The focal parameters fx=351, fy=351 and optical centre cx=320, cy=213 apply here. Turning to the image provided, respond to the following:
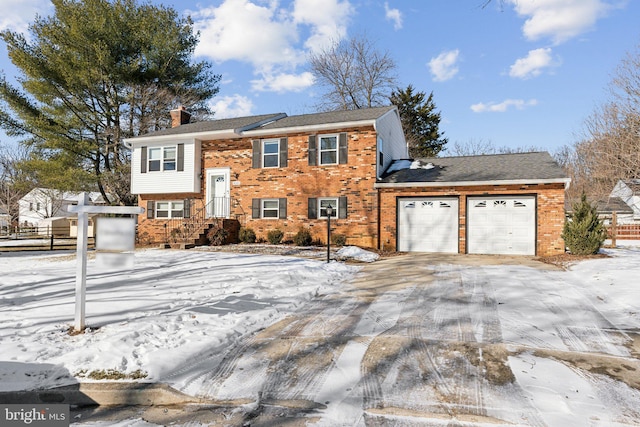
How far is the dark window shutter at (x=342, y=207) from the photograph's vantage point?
49.5ft

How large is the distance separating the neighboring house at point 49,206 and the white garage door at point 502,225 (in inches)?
1046

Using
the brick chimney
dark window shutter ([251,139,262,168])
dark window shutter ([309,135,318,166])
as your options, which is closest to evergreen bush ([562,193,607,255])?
dark window shutter ([309,135,318,166])

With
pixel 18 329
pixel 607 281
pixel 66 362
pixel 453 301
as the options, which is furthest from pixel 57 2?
pixel 607 281

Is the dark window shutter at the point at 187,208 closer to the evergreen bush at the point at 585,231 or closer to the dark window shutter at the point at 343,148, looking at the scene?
the dark window shutter at the point at 343,148

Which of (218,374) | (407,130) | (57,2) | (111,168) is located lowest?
(218,374)

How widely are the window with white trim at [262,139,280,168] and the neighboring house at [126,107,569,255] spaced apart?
2.1 inches

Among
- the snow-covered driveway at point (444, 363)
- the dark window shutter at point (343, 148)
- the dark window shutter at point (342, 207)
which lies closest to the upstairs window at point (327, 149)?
the dark window shutter at point (343, 148)

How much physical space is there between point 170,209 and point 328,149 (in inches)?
352

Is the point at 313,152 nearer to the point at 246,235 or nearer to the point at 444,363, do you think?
the point at 246,235

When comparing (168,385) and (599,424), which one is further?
(168,385)

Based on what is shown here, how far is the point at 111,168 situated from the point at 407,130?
2372cm

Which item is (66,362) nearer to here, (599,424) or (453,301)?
(599,424)

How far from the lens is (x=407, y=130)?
1250 inches

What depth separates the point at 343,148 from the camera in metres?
15.3
